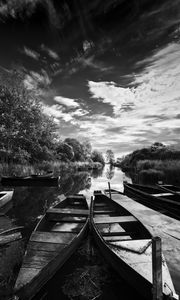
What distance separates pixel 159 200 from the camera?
10617mm

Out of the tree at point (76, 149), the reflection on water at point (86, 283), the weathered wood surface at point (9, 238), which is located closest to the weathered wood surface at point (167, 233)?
the reflection on water at point (86, 283)

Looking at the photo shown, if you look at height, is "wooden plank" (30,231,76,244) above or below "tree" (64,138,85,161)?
below

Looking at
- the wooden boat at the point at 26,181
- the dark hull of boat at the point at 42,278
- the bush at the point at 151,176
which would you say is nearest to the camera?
the dark hull of boat at the point at 42,278

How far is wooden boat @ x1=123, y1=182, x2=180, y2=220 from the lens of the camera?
927cm

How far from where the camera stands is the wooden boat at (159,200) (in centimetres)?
927

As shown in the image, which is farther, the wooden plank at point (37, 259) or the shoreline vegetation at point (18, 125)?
the shoreline vegetation at point (18, 125)

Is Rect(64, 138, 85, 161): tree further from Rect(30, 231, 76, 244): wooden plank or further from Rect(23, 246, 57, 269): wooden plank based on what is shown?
Rect(23, 246, 57, 269): wooden plank

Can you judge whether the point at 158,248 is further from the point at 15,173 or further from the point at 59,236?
the point at 15,173

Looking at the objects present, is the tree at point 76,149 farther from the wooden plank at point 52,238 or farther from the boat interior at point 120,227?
the wooden plank at point 52,238

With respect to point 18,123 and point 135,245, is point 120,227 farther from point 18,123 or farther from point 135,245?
point 18,123

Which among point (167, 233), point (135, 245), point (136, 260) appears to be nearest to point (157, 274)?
point (136, 260)

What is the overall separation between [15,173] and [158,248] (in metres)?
25.7

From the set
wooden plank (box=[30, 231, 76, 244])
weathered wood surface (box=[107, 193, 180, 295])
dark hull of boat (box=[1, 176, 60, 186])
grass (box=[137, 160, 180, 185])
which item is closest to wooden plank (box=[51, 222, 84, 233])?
wooden plank (box=[30, 231, 76, 244])

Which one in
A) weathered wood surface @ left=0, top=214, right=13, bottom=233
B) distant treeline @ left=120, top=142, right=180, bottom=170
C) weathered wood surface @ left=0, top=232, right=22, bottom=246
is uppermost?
distant treeline @ left=120, top=142, right=180, bottom=170
